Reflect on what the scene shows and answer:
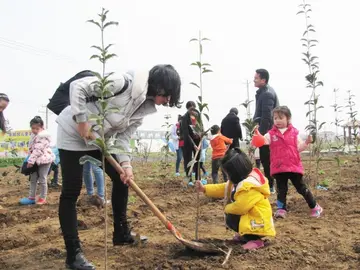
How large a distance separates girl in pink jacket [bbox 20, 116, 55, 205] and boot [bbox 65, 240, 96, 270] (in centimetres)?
364

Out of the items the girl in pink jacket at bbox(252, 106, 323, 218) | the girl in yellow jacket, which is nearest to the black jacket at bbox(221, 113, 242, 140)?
the girl in pink jacket at bbox(252, 106, 323, 218)

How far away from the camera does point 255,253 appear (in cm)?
319

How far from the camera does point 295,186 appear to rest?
4.89m

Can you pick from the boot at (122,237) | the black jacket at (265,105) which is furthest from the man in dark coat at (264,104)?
the boot at (122,237)

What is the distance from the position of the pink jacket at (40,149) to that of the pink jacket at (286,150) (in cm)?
362

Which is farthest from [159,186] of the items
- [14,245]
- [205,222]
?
[14,245]

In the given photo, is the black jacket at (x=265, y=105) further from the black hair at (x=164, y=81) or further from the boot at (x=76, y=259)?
the boot at (x=76, y=259)

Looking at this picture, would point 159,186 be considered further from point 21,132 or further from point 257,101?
point 21,132

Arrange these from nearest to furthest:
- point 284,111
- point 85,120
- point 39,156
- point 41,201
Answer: point 85,120, point 284,111, point 39,156, point 41,201

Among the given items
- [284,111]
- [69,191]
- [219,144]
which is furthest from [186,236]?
[219,144]

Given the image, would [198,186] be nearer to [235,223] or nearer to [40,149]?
[235,223]

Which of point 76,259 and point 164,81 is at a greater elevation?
point 164,81

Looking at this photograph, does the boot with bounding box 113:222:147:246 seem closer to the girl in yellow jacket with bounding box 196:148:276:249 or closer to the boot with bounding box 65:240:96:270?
the boot with bounding box 65:240:96:270

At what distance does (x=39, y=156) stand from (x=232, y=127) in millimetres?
3889
